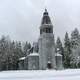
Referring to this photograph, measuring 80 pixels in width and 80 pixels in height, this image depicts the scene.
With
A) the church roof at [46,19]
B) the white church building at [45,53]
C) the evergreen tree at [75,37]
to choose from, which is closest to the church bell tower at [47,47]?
the white church building at [45,53]

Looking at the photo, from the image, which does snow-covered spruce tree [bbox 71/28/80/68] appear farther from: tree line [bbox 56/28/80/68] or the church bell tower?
the church bell tower

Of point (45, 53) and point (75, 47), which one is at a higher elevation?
point (75, 47)

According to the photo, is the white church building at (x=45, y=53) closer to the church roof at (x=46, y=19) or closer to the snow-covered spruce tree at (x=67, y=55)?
the church roof at (x=46, y=19)

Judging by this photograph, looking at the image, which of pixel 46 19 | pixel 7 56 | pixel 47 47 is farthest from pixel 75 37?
pixel 7 56

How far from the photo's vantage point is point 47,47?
2164 inches

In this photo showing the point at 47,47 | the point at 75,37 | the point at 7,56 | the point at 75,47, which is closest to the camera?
the point at 47,47

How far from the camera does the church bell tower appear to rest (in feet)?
177

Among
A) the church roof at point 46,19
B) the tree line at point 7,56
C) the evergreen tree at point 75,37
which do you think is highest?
the church roof at point 46,19

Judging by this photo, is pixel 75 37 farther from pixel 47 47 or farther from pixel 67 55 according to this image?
pixel 47 47

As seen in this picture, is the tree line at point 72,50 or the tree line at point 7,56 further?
the tree line at point 7,56

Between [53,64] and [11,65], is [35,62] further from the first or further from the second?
[11,65]

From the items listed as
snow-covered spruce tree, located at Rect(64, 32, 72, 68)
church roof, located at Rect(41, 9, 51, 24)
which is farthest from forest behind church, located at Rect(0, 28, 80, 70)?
church roof, located at Rect(41, 9, 51, 24)

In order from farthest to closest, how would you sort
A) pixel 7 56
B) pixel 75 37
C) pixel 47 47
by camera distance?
1. pixel 75 37
2. pixel 7 56
3. pixel 47 47

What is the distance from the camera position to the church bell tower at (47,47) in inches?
2127
